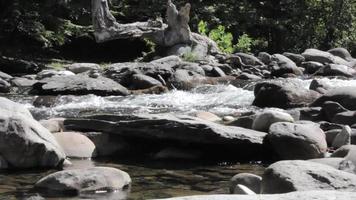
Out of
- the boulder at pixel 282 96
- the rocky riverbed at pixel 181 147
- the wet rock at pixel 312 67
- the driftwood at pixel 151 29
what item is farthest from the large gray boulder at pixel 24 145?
the driftwood at pixel 151 29

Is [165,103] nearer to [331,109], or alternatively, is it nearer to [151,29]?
[331,109]

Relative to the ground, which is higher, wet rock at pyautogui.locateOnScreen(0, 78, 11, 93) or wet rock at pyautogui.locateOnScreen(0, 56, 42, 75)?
wet rock at pyautogui.locateOnScreen(0, 78, 11, 93)

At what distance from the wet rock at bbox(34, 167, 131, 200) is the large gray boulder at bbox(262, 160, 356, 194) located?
4.48ft

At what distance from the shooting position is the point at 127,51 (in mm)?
23891

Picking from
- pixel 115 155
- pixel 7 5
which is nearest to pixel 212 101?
pixel 115 155

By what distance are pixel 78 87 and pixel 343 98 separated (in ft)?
20.9

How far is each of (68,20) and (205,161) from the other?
55.6 ft

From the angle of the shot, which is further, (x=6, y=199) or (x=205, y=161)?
(x=205, y=161)

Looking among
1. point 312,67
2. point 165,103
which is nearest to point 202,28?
point 312,67

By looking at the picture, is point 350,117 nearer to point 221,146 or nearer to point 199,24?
point 221,146

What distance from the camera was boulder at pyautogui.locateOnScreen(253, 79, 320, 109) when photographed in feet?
39.7

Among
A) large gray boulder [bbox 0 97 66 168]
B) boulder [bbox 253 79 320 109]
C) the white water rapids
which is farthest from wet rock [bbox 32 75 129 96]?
large gray boulder [bbox 0 97 66 168]

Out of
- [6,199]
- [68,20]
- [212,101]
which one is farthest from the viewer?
[68,20]

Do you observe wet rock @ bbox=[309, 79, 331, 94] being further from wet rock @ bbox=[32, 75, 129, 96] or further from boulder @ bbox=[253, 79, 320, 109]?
wet rock @ bbox=[32, 75, 129, 96]
